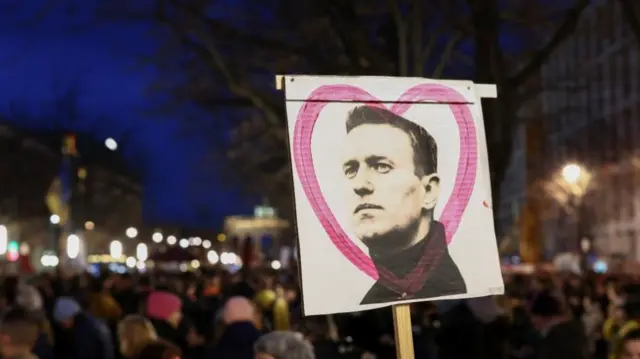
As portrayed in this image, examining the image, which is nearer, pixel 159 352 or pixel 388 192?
pixel 388 192

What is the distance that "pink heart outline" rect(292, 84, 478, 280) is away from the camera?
4.52 metres

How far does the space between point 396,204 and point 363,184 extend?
21 centimetres

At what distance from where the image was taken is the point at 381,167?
4727 mm

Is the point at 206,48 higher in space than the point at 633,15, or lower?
higher

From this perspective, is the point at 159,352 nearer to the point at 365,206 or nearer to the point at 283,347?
the point at 283,347

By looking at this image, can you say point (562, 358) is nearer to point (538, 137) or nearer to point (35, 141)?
point (35, 141)

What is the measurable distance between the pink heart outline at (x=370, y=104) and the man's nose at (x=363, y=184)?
0.21 meters

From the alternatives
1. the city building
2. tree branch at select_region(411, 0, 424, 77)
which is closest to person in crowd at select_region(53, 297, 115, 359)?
tree branch at select_region(411, 0, 424, 77)

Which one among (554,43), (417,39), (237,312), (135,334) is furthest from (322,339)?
(554,43)

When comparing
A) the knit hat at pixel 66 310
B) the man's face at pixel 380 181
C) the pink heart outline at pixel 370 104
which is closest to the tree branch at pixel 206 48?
the knit hat at pixel 66 310

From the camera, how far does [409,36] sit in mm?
15750

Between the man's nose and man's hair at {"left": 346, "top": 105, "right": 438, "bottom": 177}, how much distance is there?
248 millimetres

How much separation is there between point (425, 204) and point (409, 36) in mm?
11222

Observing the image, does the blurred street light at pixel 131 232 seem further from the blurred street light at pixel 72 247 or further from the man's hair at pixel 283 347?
the man's hair at pixel 283 347
